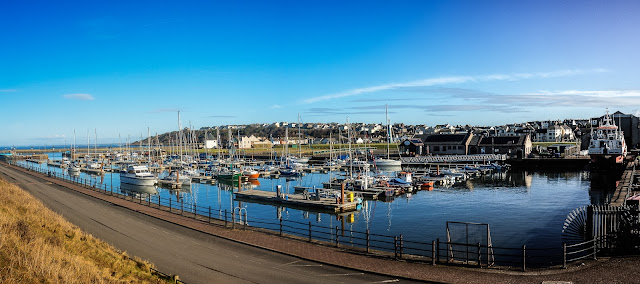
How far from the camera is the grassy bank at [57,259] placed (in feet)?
36.0

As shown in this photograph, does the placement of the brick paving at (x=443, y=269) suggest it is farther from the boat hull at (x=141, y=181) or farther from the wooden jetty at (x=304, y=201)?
the boat hull at (x=141, y=181)

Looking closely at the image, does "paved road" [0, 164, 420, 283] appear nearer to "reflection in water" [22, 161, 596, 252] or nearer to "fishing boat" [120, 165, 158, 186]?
"reflection in water" [22, 161, 596, 252]

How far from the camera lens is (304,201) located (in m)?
43.2

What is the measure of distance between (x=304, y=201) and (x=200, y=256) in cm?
2488

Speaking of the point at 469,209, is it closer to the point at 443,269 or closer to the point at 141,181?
the point at 443,269

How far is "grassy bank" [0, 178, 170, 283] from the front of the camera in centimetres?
1096

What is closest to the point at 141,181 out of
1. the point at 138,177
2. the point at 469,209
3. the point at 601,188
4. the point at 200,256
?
the point at 138,177

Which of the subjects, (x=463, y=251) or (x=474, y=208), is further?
(x=474, y=208)

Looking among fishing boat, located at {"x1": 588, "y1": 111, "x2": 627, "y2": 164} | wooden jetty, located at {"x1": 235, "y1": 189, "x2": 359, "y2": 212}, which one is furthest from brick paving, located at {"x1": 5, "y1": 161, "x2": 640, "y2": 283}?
fishing boat, located at {"x1": 588, "y1": 111, "x2": 627, "y2": 164}

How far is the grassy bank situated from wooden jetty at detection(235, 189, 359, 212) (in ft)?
84.4

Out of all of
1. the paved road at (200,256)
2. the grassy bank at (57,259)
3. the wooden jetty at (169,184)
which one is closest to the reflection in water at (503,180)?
the wooden jetty at (169,184)

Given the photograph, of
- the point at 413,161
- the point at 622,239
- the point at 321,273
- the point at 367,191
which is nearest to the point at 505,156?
the point at 413,161

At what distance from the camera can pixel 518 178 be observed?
230 feet

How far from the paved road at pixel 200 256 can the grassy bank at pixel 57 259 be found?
2.09 metres
